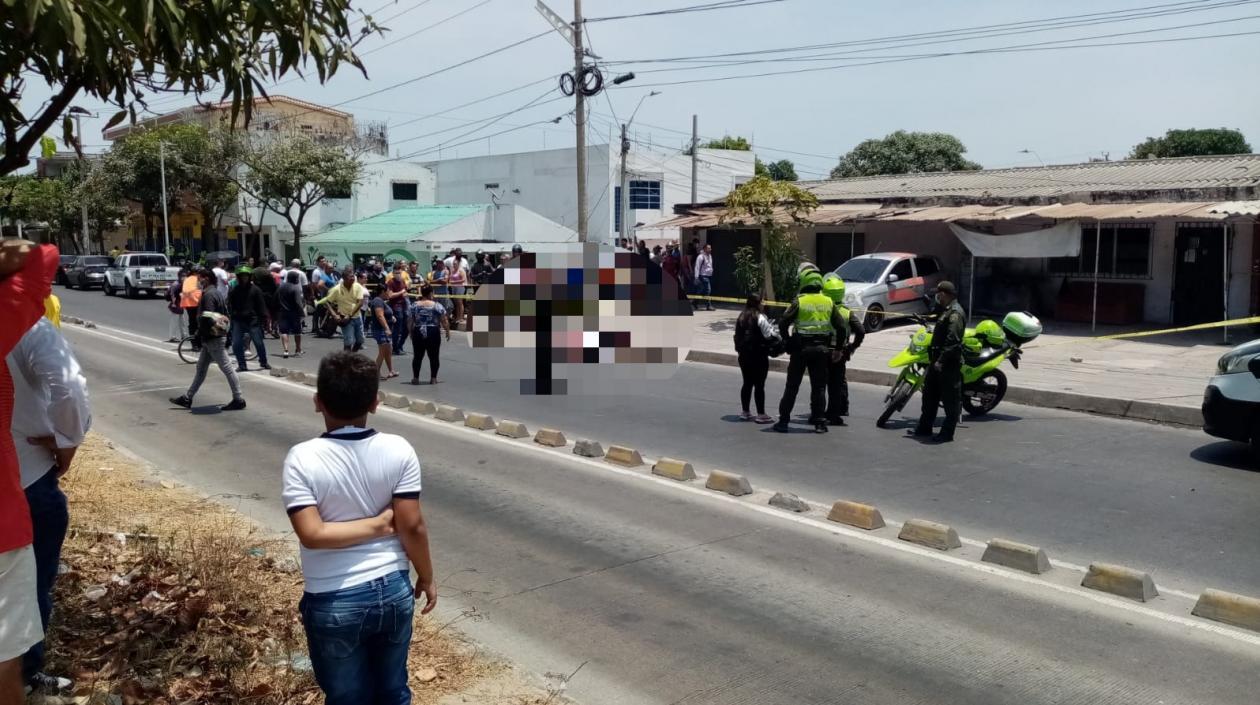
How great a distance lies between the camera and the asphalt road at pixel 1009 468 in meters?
7.12

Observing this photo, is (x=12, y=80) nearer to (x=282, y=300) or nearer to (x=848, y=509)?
(x=848, y=509)

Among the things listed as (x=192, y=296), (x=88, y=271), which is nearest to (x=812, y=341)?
(x=192, y=296)

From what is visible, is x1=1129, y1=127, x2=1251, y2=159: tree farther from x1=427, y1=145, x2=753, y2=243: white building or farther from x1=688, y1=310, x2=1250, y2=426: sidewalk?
x1=688, y1=310, x2=1250, y2=426: sidewalk

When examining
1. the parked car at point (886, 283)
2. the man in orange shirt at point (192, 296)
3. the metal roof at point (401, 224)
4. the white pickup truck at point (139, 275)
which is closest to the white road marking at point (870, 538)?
the man in orange shirt at point (192, 296)

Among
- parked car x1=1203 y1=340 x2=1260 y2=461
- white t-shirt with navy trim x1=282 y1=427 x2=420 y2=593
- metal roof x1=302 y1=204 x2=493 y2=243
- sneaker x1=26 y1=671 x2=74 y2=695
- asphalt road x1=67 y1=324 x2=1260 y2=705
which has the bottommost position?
asphalt road x1=67 y1=324 x2=1260 y2=705

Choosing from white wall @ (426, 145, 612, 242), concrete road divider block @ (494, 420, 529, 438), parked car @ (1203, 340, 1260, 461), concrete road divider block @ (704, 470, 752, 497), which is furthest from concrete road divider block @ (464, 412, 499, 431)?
white wall @ (426, 145, 612, 242)

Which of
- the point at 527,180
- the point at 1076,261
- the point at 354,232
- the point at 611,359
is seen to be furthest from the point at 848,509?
the point at 527,180

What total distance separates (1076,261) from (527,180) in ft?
107

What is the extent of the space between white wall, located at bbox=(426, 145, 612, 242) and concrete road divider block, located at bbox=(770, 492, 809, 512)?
128 ft

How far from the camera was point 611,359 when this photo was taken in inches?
570

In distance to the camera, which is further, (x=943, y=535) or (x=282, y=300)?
(x=282, y=300)

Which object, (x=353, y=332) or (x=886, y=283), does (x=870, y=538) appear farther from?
(x=886, y=283)

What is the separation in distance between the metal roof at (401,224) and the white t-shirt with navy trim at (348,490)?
35.8 meters

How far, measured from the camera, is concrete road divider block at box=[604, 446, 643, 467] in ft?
31.3
